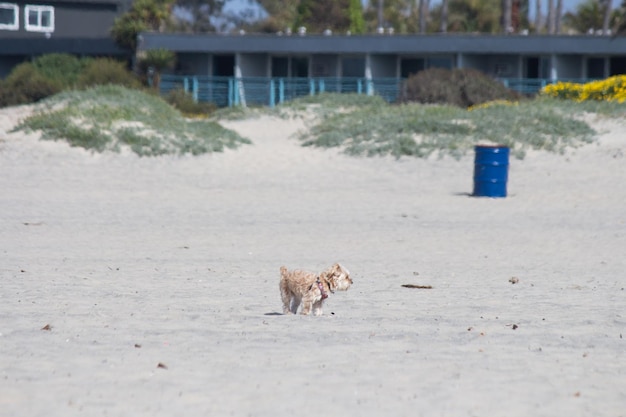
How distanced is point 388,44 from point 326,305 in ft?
116

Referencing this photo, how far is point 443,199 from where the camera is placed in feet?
67.3

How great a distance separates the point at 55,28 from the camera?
58375mm

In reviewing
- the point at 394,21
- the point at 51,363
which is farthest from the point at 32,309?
the point at 394,21

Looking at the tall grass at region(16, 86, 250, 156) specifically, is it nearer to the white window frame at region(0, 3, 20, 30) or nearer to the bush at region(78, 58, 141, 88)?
the bush at region(78, 58, 141, 88)

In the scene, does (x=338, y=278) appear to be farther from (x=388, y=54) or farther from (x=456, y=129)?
(x=388, y=54)

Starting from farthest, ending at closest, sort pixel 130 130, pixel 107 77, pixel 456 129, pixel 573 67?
pixel 573 67
pixel 107 77
pixel 456 129
pixel 130 130

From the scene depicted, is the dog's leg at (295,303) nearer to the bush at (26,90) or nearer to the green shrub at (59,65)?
the bush at (26,90)

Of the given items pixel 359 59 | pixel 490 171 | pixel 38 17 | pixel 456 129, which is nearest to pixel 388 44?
pixel 359 59

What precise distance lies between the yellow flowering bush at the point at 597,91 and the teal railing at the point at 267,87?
8198mm

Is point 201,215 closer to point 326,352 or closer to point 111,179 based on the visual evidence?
point 111,179

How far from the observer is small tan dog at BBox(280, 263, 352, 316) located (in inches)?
329

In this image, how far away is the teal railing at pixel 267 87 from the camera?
43.3 m

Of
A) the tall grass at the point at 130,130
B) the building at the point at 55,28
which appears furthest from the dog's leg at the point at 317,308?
the building at the point at 55,28

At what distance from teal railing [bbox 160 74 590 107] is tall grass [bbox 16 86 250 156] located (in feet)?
45.8
